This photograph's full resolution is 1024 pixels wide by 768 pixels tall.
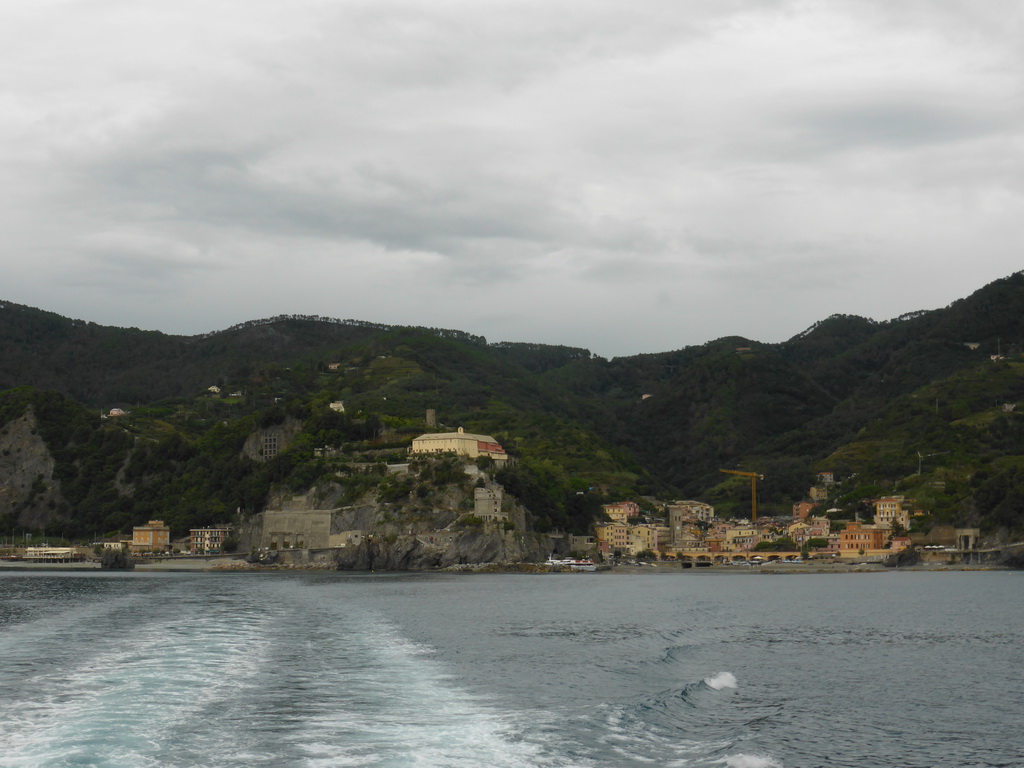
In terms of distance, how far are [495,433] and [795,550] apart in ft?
208

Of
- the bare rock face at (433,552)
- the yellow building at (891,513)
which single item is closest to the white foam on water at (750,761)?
the bare rock face at (433,552)

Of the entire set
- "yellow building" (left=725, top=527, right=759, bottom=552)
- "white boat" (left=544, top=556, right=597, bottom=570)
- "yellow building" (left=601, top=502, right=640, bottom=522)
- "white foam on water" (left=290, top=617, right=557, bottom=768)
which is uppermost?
"yellow building" (left=601, top=502, right=640, bottom=522)

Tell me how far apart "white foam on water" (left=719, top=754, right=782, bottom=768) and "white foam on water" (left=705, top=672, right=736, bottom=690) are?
9.16 m

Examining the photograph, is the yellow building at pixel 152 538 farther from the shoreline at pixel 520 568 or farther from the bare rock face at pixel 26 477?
the bare rock face at pixel 26 477

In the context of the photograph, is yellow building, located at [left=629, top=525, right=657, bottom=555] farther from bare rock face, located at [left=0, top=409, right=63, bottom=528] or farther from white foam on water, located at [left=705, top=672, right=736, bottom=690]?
white foam on water, located at [left=705, top=672, right=736, bottom=690]

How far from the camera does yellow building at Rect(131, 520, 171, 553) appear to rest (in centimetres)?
15212

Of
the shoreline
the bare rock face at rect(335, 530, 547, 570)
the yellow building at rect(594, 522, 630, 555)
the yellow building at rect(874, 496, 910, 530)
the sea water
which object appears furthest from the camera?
the yellow building at rect(594, 522, 630, 555)

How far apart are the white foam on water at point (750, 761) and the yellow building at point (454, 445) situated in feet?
→ 386

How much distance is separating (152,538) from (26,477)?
123ft

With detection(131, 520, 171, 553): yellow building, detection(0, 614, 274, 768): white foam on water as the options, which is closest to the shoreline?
detection(131, 520, 171, 553): yellow building

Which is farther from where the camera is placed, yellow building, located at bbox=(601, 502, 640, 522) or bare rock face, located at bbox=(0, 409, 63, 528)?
bare rock face, located at bbox=(0, 409, 63, 528)

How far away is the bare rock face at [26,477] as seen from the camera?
174 meters

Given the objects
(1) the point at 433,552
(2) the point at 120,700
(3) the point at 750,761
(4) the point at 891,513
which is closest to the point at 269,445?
(1) the point at 433,552

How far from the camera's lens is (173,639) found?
127 feet
